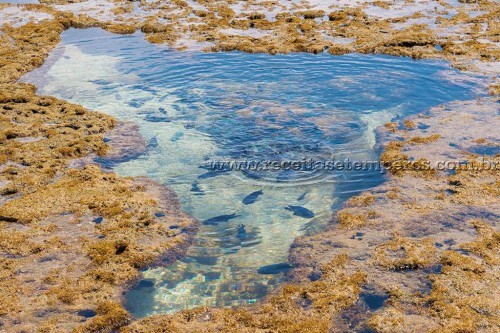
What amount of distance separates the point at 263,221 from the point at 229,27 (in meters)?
27.6

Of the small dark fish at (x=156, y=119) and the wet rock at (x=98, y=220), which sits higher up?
the small dark fish at (x=156, y=119)

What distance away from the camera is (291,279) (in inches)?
522

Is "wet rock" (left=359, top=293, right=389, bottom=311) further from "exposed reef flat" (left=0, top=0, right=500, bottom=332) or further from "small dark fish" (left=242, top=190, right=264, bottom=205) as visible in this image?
"small dark fish" (left=242, top=190, right=264, bottom=205)

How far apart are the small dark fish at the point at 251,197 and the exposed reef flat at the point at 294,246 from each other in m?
2.65

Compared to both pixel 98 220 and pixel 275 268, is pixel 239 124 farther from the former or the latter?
pixel 275 268

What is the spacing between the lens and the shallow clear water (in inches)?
553

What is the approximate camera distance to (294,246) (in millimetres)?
14789

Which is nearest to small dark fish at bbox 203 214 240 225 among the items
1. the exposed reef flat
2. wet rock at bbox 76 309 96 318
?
the exposed reef flat

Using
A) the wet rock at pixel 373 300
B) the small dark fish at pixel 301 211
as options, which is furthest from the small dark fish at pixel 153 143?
the wet rock at pixel 373 300

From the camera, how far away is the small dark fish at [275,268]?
538 inches

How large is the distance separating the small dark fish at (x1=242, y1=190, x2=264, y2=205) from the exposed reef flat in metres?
2.65

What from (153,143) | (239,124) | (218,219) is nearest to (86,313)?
(218,219)

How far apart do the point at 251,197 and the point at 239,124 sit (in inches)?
264

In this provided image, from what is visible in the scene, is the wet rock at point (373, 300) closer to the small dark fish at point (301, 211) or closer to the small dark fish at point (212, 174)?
the small dark fish at point (301, 211)
